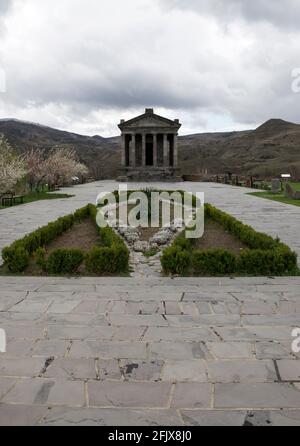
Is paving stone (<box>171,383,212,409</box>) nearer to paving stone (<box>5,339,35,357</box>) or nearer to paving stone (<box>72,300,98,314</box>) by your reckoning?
paving stone (<box>5,339,35,357</box>)

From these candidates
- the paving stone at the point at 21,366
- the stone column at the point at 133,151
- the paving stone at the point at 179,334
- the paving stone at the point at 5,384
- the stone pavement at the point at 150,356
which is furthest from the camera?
the stone column at the point at 133,151

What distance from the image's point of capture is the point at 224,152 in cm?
11944

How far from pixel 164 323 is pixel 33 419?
214cm

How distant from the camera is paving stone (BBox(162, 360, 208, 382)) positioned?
11.7ft

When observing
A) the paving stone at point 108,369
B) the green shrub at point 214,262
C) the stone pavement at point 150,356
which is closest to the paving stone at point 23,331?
the stone pavement at point 150,356

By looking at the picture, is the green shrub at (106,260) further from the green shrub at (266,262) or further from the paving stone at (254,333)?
the paving stone at (254,333)

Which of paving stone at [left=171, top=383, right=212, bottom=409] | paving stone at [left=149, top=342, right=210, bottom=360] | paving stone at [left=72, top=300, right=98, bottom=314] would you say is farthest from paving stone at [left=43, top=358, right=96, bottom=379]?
paving stone at [left=72, top=300, right=98, bottom=314]

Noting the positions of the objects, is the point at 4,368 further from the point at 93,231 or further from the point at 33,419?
the point at 93,231

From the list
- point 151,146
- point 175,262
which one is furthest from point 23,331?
point 151,146

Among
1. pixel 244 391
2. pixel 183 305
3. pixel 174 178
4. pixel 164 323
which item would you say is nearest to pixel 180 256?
pixel 183 305

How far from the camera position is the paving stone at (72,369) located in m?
3.60

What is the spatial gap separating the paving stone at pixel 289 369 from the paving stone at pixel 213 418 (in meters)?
0.74

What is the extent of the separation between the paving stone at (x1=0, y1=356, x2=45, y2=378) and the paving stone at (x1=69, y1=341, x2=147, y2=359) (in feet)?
1.15
